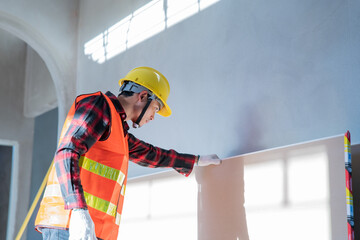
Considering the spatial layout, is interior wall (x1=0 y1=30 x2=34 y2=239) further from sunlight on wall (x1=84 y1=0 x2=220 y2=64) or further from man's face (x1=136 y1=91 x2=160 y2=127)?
man's face (x1=136 y1=91 x2=160 y2=127)

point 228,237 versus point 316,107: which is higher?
point 316,107

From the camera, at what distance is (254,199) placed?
8.79 feet

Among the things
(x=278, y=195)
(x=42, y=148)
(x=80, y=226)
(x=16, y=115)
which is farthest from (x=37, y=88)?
(x=80, y=226)

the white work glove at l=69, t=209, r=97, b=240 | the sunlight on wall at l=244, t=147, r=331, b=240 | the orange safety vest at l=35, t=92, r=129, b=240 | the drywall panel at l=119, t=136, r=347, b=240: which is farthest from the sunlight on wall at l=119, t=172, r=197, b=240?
the white work glove at l=69, t=209, r=97, b=240

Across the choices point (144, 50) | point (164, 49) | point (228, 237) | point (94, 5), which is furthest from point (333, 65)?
point (94, 5)

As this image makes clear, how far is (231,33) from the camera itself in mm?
3336

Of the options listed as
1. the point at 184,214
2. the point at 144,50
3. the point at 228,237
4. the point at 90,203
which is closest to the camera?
the point at 90,203

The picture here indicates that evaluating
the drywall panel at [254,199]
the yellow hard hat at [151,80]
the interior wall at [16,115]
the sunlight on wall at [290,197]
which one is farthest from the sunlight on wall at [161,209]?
the interior wall at [16,115]

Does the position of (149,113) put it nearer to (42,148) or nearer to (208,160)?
(208,160)

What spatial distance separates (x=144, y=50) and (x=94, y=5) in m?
1.52

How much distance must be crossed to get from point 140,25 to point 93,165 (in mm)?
2551

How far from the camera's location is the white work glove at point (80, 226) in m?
1.89

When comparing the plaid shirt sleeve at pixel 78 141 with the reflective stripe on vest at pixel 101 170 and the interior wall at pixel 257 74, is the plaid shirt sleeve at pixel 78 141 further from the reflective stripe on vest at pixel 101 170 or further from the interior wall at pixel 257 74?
the interior wall at pixel 257 74

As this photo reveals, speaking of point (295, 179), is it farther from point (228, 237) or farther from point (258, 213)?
point (228, 237)
